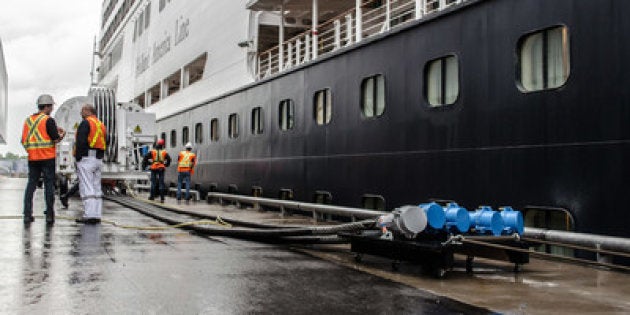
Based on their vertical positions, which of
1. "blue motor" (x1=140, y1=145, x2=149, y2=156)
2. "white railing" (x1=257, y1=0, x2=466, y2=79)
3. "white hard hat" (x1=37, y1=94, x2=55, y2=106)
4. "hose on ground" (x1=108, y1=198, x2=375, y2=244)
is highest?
"white railing" (x1=257, y1=0, x2=466, y2=79)

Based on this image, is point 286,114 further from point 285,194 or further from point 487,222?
point 487,222

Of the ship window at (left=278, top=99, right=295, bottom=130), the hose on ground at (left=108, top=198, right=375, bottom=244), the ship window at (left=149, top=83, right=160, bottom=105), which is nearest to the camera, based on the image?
the hose on ground at (left=108, top=198, right=375, bottom=244)

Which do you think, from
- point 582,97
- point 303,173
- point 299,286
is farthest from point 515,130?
point 303,173

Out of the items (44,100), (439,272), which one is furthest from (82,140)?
(439,272)

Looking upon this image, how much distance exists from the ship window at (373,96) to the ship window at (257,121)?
15.5 ft

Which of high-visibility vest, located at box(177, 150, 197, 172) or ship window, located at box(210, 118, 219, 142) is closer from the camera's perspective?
high-visibility vest, located at box(177, 150, 197, 172)

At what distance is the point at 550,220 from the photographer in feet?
23.4

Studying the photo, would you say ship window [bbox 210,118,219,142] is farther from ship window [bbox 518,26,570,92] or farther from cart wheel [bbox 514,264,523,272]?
cart wheel [bbox 514,264,523,272]

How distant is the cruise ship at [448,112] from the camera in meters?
6.54

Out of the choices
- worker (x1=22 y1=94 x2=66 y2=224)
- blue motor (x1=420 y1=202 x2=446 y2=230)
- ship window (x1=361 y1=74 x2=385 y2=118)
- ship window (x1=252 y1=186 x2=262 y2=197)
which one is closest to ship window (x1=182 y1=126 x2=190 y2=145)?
ship window (x1=252 y1=186 x2=262 y2=197)

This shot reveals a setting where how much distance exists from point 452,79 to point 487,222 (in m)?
3.14

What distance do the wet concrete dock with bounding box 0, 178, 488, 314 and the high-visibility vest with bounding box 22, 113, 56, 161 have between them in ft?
6.44

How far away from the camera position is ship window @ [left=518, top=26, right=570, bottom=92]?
7.00 metres

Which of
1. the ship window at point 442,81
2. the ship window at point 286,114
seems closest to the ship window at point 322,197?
the ship window at point 286,114
